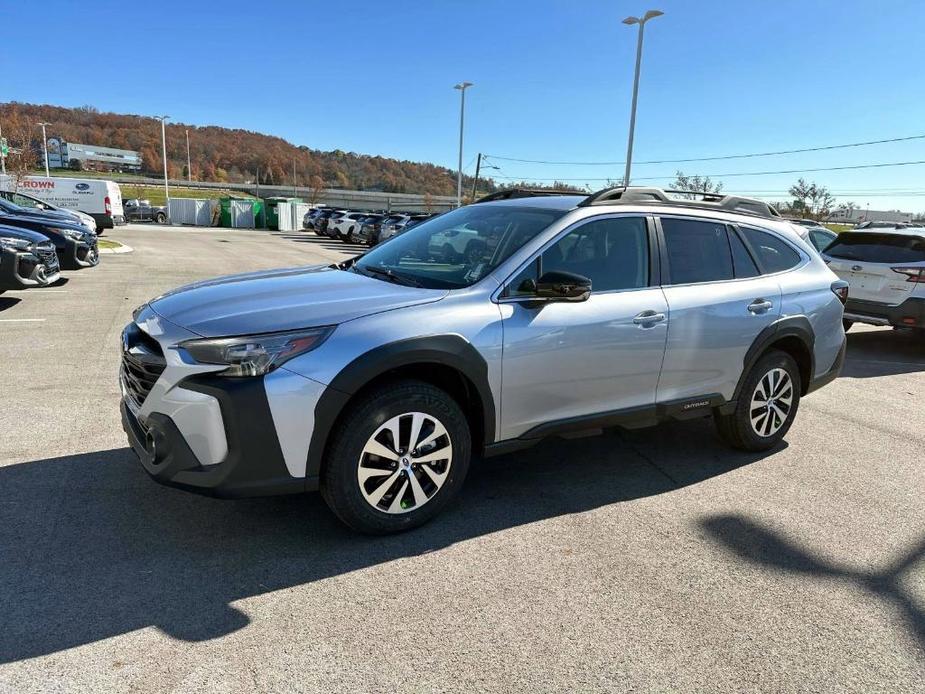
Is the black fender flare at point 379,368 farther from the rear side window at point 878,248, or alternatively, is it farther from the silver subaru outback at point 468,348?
the rear side window at point 878,248

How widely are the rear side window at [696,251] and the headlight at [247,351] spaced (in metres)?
2.50

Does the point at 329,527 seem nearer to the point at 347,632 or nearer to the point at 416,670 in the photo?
the point at 347,632

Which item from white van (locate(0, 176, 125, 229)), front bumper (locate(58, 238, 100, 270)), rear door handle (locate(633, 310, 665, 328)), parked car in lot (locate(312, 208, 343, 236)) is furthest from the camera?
parked car in lot (locate(312, 208, 343, 236))

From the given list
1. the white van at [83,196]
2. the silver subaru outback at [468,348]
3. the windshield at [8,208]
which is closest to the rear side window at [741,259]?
the silver subaru outback at [468,348]

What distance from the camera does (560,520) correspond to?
143 inches

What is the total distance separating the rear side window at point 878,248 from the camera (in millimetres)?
8578

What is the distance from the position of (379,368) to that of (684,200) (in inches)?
106

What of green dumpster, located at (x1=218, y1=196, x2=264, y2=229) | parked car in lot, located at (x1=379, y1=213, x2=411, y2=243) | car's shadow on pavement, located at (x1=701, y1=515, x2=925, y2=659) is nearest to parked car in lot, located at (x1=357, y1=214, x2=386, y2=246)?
parked car in lot, located at (x1=379, y1=213, x2=411, y2=243)

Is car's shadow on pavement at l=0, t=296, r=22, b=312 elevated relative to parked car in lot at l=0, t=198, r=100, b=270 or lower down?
lower down

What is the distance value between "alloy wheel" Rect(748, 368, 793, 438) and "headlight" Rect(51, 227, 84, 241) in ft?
41.1

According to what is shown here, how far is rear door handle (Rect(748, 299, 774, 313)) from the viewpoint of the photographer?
4430mm

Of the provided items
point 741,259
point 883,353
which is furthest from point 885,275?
point 741,259

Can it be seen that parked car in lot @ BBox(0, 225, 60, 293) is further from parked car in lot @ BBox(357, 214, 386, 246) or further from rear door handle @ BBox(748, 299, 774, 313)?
parked car in lot @ BBox(357, 214, 386, 246)

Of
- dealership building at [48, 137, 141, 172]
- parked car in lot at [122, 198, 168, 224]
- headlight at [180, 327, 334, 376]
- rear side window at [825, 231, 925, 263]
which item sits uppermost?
dealership building at [48, 137, 141, 172]
